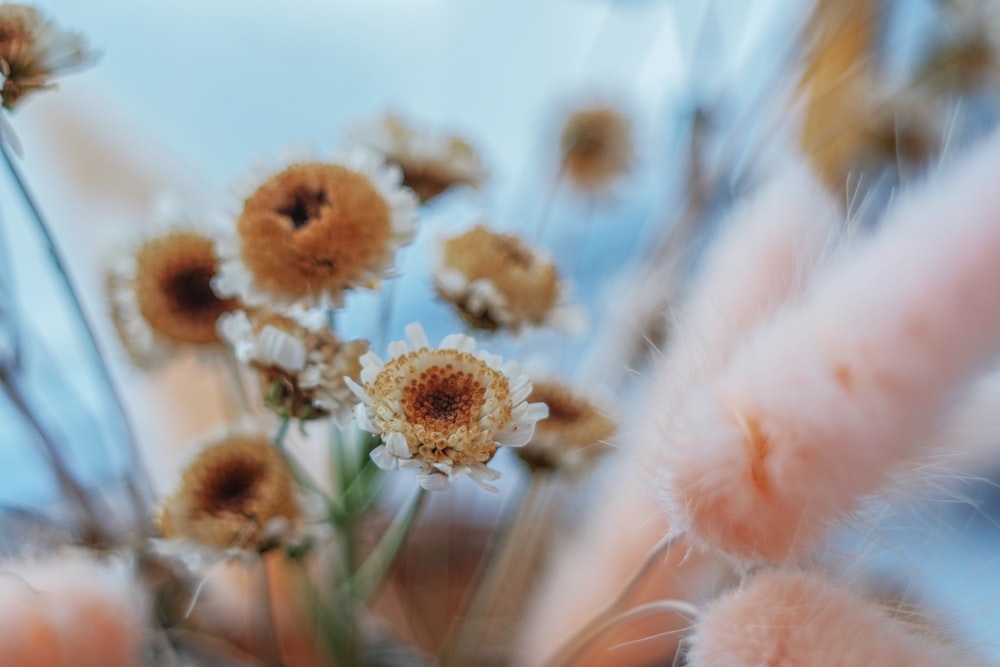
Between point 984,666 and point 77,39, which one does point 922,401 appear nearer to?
point 984,666

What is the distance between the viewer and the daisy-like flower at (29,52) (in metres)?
0.17

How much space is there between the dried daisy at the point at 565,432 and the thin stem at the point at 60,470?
16cm

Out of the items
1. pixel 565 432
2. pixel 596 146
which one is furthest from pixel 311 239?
pixel 596 146

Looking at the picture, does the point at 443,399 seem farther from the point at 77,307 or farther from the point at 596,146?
the point at 596,146

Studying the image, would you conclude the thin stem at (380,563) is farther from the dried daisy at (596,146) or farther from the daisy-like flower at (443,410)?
the dried daisy at (596,146)

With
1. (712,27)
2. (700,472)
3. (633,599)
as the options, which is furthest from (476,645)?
(712,27)

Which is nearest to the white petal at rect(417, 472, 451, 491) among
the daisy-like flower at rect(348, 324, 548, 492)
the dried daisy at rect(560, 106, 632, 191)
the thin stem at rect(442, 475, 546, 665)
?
the daisy-like flower at rect(348, 324, 548, 492)

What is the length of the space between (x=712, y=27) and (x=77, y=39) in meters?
0.39

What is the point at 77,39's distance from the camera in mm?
188

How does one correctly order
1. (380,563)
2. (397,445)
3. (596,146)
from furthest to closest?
(596,146), (380,563), (397,445)

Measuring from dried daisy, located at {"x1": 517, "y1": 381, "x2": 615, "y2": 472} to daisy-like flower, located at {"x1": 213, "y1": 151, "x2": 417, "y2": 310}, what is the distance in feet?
0.23

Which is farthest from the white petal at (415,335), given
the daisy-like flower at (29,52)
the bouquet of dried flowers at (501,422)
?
the daisy-like flower at (29,52)

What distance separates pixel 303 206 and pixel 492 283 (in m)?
0.06

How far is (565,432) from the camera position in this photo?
0.25 metres
